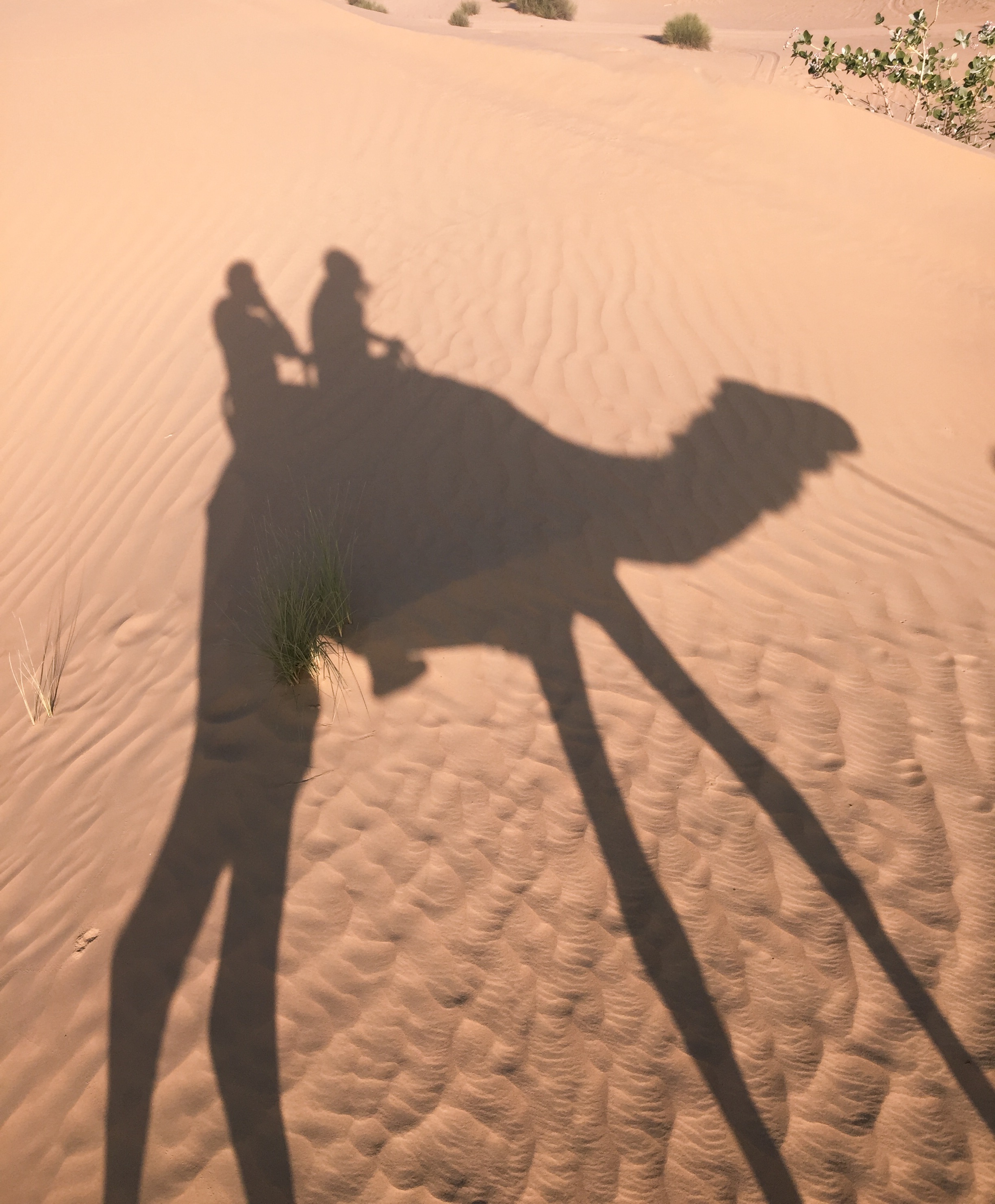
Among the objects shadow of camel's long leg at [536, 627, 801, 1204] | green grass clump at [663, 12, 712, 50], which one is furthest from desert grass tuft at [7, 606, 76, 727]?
green grass clump at [663, 12, 712, 50]

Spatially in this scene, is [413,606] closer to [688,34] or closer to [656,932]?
[656,932]

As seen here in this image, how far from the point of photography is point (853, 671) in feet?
10.3

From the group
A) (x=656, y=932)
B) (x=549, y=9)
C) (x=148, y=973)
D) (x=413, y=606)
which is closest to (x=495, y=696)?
(x=413, y=606)

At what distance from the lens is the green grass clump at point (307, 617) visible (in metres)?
3.06

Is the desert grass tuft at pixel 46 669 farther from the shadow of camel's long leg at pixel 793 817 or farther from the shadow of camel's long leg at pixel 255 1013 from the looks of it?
the shadow of camel's long leg at pixel 793 817

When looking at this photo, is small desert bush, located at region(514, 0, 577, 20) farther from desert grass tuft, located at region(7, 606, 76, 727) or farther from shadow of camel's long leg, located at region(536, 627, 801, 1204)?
shadow of camel's long leg, located at region(536, 627, 801, 1204)

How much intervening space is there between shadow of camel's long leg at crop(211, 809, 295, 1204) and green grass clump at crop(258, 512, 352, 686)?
1.80 ft

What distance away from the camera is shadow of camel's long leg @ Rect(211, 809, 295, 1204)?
1961 mm

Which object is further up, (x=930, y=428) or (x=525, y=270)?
(x=525, y=270)

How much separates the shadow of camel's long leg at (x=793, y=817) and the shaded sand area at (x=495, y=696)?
0.02 meters

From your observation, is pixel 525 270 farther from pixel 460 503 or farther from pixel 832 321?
pixel 460 503

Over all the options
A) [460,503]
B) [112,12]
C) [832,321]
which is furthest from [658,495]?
[112,12]

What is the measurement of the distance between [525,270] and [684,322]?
52.7 inches

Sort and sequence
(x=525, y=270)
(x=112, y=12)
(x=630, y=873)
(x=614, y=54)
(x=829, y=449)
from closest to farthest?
(x=630, y=873) < (x=829, y=449) < (x=525, y=270) < (x=112, y=12) < (x=614, y=54)
